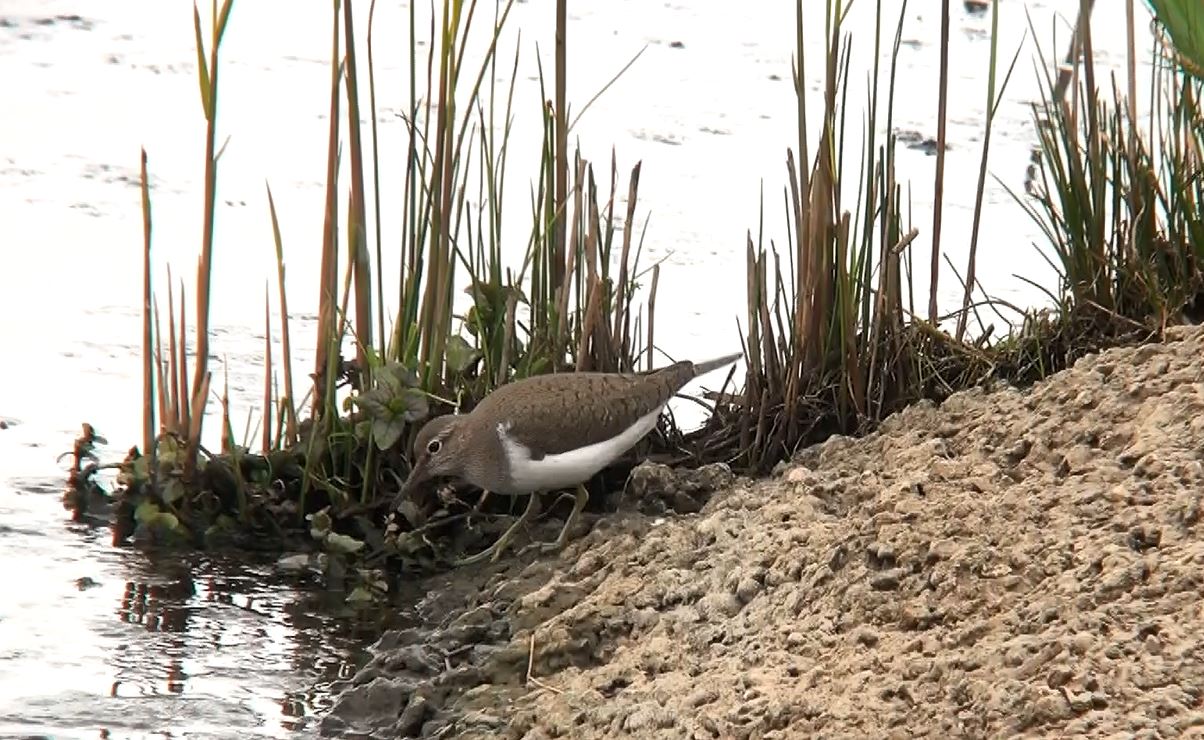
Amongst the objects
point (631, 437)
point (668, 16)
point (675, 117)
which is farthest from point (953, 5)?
point (631, 437)

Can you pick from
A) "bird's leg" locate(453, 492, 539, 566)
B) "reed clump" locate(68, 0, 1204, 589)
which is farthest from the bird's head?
"bird's leg" locate(453, 492, 539, 566)

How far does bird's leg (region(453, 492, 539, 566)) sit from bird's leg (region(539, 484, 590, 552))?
0.37 feet

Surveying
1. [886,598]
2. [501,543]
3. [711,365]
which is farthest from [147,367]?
[886,598]

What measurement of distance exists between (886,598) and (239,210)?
470 centimetres

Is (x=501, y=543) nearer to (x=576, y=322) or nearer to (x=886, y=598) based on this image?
(x=576, y=322)

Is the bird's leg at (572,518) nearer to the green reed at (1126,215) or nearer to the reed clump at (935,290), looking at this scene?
the reed clump at (935,290)

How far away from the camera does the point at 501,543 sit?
227 inches

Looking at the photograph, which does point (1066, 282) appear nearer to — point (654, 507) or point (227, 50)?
point (654, 507)

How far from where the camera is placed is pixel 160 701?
4.98 m

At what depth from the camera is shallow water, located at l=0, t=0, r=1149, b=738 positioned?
208 inches

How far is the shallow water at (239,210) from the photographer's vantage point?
208 inches

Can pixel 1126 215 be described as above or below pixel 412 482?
above

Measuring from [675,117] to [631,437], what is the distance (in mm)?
4208

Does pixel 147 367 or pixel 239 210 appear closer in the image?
pixel 147 367
